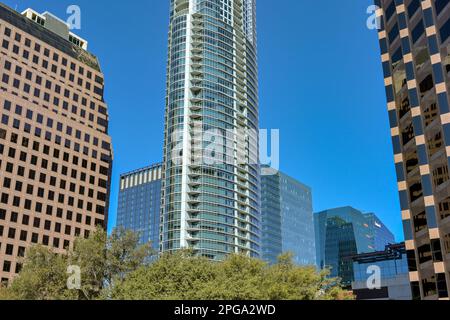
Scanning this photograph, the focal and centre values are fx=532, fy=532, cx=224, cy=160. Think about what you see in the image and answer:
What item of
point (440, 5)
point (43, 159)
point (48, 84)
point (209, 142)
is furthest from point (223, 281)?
point (209, 142)

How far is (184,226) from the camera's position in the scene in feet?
536

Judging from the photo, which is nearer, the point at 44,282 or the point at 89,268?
the point at 89,268

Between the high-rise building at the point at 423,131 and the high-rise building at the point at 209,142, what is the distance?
316ft

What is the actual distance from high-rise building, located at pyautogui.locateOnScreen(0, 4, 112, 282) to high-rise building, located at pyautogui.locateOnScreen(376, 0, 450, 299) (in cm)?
7338

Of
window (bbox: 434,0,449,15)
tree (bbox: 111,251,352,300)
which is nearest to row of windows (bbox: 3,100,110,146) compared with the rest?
tree (bbox: 111,251,352,300)

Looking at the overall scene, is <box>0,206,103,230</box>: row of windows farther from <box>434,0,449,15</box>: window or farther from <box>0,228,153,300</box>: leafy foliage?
<box>434,0,449,15</box>: window

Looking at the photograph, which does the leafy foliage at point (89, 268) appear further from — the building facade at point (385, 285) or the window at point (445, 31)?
the building facade at point (385, 285)

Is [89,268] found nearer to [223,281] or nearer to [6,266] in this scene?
[223,281]

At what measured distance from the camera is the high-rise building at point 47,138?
108m

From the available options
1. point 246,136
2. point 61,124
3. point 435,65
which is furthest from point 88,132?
point 435,65

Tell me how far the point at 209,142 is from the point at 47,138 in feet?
232

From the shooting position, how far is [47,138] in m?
120
